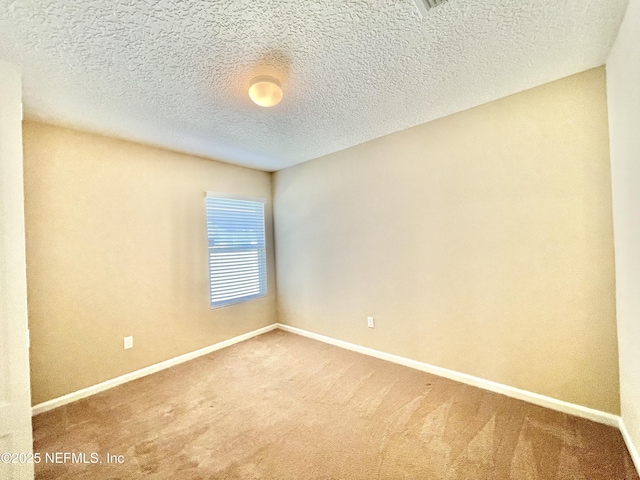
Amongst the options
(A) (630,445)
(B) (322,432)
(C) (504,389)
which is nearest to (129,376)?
(B) (322,432)

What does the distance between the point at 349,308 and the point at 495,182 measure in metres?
2.05

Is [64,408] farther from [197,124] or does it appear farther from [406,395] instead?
[406,395]

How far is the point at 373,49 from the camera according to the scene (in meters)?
1.51

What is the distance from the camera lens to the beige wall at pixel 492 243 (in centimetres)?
181

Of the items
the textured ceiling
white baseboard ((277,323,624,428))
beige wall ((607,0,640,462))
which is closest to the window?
the textured ceiling

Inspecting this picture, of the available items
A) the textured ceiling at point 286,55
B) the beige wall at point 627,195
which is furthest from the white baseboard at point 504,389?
the textured ceiling at point 286,55

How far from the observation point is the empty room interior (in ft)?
4.47

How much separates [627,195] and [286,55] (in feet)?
7.04

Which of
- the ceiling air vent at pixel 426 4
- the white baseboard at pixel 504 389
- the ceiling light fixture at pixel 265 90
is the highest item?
the ceiling air vent at pixel 426 4

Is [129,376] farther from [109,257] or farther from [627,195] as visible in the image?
[627,195]

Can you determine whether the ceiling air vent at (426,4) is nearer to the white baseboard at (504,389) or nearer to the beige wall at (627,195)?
the beige wall at (627,195)

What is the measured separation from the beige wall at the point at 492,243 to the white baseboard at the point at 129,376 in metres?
1.49

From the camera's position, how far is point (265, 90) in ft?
5.37

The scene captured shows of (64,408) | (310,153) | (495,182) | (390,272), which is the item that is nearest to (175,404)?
(64,408)
